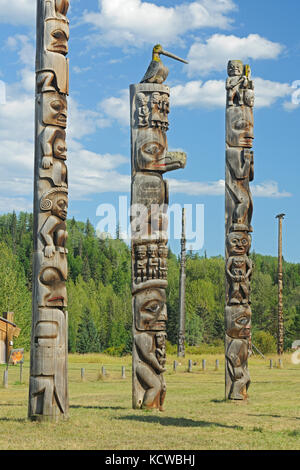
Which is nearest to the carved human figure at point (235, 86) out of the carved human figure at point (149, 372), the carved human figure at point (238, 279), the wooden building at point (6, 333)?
the carved human figure at point (238, 279)

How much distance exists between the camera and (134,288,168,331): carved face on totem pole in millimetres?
13633

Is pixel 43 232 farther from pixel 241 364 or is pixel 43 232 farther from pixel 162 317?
pixel 241 364

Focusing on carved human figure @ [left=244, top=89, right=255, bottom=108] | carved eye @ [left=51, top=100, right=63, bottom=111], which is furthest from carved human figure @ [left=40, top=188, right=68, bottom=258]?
carved human figure @ [left=244, top=89, right=255, bottom=108]

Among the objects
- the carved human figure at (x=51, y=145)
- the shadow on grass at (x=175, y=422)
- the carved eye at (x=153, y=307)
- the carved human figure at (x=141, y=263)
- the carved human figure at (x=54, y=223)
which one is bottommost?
the shadow on grass at (x=175, y=422)

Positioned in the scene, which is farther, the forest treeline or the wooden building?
the forest treeline

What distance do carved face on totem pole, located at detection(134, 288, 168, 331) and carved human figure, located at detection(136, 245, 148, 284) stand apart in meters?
0.32

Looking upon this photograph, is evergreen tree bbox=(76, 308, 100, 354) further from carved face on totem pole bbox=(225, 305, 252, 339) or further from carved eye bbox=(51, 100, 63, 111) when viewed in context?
carved eye bbox=(51, 100, 63, 111)

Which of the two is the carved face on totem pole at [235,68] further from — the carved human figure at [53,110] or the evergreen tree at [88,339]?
the evergreen tree at [88,339]

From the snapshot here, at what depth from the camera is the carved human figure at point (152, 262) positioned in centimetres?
1381

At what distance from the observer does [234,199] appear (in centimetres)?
1698

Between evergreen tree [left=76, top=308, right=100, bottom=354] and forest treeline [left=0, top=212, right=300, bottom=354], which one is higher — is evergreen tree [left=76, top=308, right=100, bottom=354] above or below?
below

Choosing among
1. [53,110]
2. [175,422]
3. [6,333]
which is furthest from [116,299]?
[53,110]

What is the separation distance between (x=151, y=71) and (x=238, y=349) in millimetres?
7546

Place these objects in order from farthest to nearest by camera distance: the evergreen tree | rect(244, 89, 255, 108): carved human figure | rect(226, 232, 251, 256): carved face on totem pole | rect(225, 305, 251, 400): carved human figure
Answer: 1. the evergreen tree
2. rect(244, 89, 255, 108): carved human figure
3. rect(226, 232, 251, 256): carved face on totem pole
4. rect(225, 305, 251, 400): carved human figure
